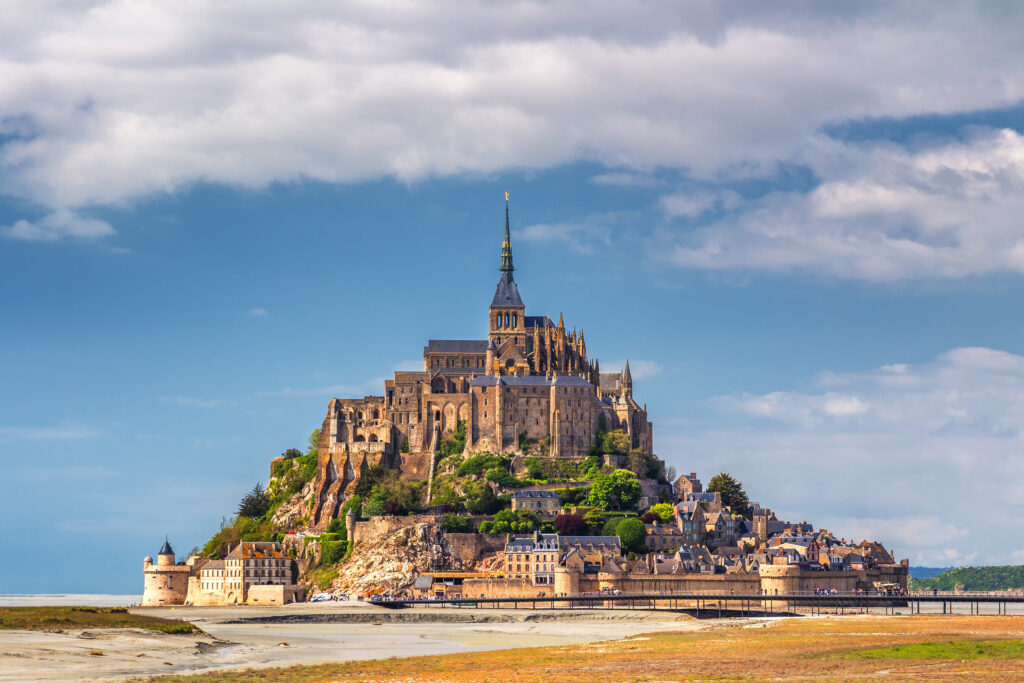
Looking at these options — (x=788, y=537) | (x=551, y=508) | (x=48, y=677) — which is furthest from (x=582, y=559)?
(x=48, y=677)

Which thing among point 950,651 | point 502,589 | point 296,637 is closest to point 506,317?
point 502,589

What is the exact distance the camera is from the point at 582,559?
11838cm

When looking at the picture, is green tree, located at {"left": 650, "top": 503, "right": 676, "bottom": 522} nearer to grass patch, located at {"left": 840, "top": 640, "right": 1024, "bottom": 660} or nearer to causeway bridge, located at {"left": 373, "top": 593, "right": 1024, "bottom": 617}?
causeway bridge, located at {"left": 373, "top": 593, "right": 1024, "bottom": 617}

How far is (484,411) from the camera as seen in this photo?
14000cm

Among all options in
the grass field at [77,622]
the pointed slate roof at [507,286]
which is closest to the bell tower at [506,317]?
the pointed slate roof at [507,286]

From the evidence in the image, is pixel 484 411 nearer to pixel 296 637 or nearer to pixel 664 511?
pixel 664 511

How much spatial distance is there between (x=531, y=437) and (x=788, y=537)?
2701cm

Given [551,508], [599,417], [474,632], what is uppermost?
[599,417]

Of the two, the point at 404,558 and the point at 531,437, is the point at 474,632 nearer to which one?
the point at 404,558

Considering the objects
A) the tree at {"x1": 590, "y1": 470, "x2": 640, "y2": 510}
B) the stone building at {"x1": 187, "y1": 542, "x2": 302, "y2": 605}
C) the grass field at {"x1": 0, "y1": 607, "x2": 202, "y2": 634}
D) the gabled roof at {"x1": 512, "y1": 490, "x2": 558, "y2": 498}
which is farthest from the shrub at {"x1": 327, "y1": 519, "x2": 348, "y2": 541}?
the grass field at {"x1": 0, "y1": 607, "x2": 202, "y2": 634}

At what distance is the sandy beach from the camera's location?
186ft

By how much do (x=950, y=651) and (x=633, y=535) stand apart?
6302cm

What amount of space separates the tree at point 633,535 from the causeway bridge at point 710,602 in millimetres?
10739

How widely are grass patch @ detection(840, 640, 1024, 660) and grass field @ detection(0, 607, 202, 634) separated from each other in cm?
3638
